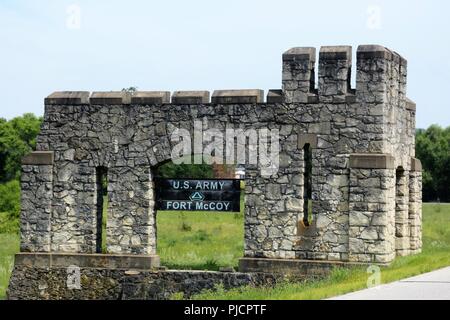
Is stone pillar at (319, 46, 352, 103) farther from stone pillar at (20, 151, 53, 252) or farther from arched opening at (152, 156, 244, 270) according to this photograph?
stone pillar at (20, 151, 53, 252)

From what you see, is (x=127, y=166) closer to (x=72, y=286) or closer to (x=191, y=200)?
(x=191, y=200)

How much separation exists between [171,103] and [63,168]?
2555mm

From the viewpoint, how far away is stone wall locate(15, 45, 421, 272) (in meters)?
17.9

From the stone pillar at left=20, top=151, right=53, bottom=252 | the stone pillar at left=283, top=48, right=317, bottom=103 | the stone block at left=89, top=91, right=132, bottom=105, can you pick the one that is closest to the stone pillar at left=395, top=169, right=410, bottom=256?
the stone pillar at left=283, top=48, right=317, bottom=103

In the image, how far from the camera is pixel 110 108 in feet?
63.3

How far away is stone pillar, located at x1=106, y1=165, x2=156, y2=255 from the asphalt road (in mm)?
6031

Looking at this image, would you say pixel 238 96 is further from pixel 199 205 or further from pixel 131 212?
pixel 131 212

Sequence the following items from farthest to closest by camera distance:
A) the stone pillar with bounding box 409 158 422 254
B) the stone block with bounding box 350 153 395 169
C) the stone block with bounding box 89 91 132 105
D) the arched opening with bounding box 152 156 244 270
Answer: the stone pillar with bounding box 409 158 422 254 < the arched opening with bounding box 152 156 244 270 < the stone block with bounding box 89 91 132 105 < the stone block with bounding box 350 153 395 169

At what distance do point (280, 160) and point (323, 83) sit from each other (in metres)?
1.64

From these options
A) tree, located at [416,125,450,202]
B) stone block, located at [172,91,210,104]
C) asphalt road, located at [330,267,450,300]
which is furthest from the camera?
tree, located at [416,125,450,202]

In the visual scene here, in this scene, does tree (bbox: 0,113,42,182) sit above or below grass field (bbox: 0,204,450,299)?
above

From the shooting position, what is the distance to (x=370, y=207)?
17750mm

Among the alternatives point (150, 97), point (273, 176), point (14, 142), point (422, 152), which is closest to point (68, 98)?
point (150, 97)
